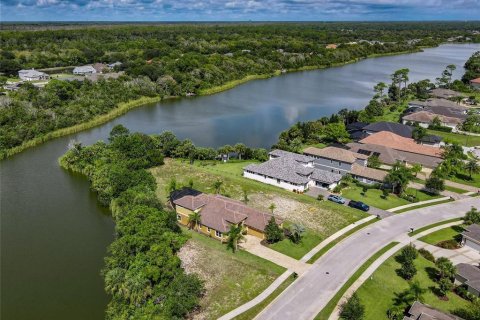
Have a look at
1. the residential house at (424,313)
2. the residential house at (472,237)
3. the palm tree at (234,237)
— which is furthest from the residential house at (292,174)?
the residential house at (424,313)

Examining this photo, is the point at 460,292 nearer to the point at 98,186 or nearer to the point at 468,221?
the point at 468,221

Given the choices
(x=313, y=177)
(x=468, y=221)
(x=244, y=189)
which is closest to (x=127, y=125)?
(x=244, y=189)

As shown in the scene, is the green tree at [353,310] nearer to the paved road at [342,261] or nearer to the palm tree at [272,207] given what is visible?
the paved road at [342,261]

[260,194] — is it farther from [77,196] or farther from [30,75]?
[30,75]

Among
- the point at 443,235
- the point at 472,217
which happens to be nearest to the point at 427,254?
the point at 443,235

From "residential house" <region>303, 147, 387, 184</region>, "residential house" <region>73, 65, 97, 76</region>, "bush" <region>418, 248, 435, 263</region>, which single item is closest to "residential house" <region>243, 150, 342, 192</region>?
"residential house" <region>303, 147, 387, 184</region>

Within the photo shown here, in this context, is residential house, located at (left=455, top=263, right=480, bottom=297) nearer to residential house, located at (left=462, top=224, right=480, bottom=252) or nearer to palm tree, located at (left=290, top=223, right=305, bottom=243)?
residential house, located at (left=462, top=224, right=480, bottom=252)
